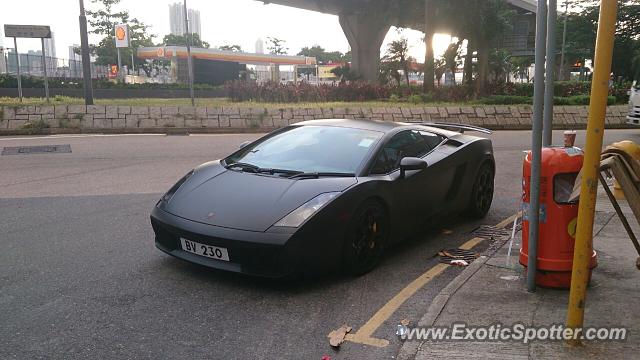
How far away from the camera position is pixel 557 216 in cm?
406

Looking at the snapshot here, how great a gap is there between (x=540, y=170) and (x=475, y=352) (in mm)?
1412

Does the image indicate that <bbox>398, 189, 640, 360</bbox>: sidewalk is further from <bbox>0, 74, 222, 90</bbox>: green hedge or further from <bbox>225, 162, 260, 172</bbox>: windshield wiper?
<bbox>0, 74, 222, 90</bbox>: green hedge

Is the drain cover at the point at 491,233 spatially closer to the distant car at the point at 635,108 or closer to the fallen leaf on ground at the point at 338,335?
the fallen leaf on ground at the point at 338,335

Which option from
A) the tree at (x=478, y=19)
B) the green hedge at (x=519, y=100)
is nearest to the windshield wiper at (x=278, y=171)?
the green hedge at (x=519, y=100)

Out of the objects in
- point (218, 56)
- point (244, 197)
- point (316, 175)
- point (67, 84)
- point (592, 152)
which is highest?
point (218, 56)

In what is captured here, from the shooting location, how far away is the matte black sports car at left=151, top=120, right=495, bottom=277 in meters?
4.17

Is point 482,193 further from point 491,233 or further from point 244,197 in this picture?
point 244,197

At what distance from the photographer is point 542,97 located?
4.00 meters

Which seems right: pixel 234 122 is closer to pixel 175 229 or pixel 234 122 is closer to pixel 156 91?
pixel 175 229

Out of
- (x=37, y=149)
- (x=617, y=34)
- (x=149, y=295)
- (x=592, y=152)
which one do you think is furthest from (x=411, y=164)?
(x=617, y=34)

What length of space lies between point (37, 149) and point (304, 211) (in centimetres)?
1040

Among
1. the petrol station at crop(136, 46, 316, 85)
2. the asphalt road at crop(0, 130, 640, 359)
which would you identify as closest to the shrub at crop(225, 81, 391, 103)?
the asphalt road at crop(0, 130, 640, 359)

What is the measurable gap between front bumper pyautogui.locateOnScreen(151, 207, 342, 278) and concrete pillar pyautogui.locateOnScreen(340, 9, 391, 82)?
31.8m

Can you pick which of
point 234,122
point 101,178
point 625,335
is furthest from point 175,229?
point 234,122
